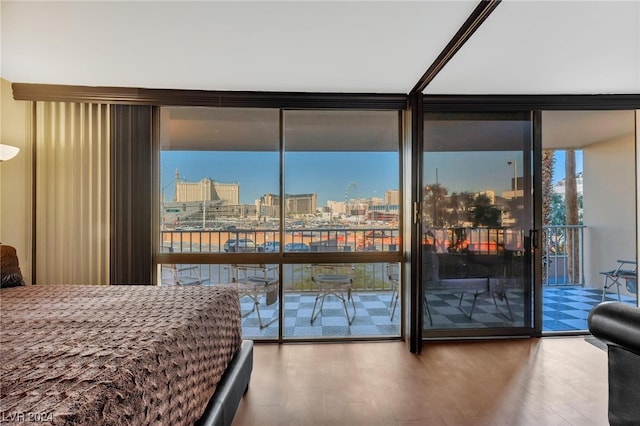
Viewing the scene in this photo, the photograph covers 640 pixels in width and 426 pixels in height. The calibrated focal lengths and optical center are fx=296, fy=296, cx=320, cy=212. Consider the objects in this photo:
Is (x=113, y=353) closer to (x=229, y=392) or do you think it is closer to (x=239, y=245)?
(x=229, y=392)

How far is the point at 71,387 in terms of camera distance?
0.93m

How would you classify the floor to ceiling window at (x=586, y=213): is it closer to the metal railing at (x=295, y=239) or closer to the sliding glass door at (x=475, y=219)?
the sliding glass door at (x=475, y=219)

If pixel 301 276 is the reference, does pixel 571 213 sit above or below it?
above

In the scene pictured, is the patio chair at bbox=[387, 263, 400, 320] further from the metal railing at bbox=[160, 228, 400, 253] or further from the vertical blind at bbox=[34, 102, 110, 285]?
the vertical blind at bbox=[34, 102, 110, 285]

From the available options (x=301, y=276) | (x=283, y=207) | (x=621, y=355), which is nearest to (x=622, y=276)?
(x=621, y=355)

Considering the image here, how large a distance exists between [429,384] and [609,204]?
3421mm

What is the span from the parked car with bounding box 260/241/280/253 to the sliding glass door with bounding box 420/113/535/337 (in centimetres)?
158

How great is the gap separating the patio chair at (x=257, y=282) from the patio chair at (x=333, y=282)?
0.43 meters

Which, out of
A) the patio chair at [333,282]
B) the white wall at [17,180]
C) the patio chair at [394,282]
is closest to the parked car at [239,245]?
the patio chair at [333,282]

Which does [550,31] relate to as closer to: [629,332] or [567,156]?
[629,332]

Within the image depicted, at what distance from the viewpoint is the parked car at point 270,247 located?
313cm

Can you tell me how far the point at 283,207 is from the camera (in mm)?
3150

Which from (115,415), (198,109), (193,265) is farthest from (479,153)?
(115,415)

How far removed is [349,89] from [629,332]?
2600mm
